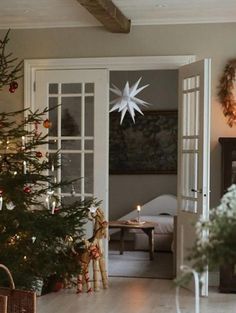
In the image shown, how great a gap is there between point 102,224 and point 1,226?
1.15 metres

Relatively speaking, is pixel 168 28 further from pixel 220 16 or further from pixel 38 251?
pixel 38 251

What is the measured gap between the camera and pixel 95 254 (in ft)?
18.6

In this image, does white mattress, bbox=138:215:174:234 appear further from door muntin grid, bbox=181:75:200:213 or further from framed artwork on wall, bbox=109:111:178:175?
door muntin grid, bbox=181:75:200:213

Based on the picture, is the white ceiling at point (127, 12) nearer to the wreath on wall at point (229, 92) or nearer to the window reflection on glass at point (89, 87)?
the wreath on wall at point (229, 92)

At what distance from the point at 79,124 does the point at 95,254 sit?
1.50m

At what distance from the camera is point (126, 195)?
9.45m

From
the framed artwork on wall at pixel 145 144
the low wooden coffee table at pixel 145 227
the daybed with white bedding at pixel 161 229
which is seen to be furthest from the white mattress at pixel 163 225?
the framed artwork on wall at pixel 145 144

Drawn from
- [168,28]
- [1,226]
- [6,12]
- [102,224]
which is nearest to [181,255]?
[102,224]

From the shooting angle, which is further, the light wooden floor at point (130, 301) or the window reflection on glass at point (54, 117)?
the window reflection on glass at point (54, 117)

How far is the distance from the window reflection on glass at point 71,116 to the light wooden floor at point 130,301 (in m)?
1.75

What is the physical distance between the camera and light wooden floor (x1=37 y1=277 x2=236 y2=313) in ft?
16.4

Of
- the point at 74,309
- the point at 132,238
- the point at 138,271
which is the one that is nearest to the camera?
the point at 74,309

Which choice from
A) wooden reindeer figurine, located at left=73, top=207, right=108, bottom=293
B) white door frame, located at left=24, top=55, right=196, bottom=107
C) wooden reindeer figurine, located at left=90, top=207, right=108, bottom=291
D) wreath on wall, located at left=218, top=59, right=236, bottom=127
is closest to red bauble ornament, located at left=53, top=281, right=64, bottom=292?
wooden reindeer figurine, located at left=73, top=207, right=108, bottom=293

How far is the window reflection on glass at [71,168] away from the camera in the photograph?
6.29 metres
